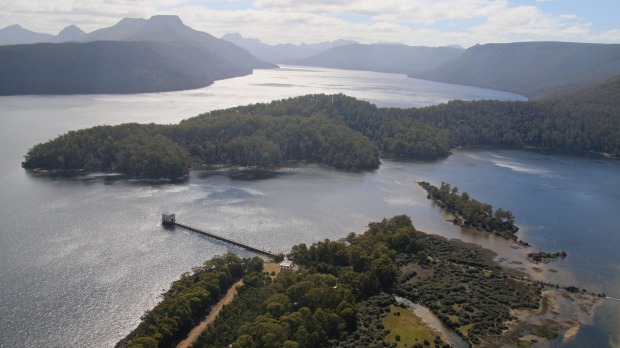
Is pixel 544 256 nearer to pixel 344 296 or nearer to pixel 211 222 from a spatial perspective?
pixel 344 296

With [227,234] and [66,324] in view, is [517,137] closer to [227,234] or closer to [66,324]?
[227,234]

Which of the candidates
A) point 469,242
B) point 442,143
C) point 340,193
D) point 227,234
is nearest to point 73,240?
point 227,234

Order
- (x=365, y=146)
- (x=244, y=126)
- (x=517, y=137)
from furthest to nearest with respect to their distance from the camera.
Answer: (x=517, y=137), (x=244, y=126), (x=365, y=146)

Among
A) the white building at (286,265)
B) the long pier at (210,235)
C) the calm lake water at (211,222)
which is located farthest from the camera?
the long pier at (210,235)

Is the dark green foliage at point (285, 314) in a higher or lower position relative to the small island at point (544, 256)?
higher

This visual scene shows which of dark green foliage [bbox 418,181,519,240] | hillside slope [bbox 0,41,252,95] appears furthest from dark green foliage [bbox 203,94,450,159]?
hillside slope [bbox 0,41,252,95]

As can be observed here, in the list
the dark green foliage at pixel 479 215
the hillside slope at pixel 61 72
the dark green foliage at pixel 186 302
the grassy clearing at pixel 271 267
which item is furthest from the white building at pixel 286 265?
the hillside slope at pixel 61 72

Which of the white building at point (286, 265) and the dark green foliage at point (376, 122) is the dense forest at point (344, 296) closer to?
the white building at point (286, 265)
